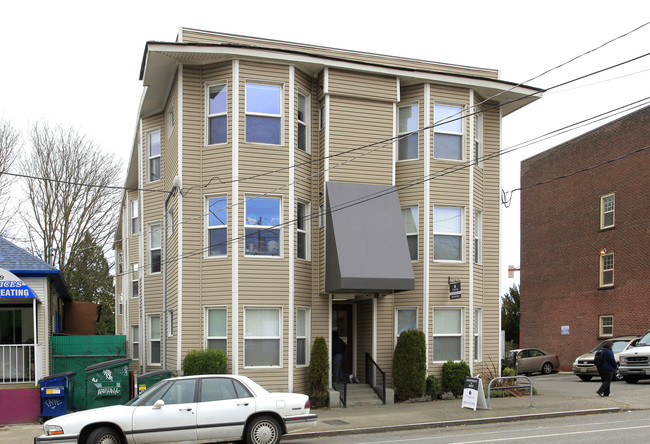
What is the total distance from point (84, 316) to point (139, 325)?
408 inches

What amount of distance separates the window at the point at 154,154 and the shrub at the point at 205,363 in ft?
24.2

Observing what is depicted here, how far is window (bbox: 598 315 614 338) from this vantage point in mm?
33991

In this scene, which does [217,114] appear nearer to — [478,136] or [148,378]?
[148,378]

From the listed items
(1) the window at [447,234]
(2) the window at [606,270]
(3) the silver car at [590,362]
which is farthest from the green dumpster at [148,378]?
(2) the window at [606,270]

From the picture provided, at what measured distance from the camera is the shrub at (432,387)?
19531 millimetres

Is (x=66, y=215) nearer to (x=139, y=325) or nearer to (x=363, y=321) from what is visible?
(x=139, y=325)

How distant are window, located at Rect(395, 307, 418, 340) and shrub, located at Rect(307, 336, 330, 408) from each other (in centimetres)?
280

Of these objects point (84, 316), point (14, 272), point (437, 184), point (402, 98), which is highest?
point (402, 98)

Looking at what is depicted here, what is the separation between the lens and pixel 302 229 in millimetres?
19594

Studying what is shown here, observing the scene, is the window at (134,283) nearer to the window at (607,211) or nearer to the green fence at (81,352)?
the green fence at (81,352)

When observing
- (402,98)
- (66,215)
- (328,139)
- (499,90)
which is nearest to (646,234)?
(499,90)

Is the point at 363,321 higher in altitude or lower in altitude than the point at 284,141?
lower

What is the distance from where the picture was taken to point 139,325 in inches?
946

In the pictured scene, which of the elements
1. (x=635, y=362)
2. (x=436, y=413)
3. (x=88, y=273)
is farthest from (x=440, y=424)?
(x=88, y=273)
